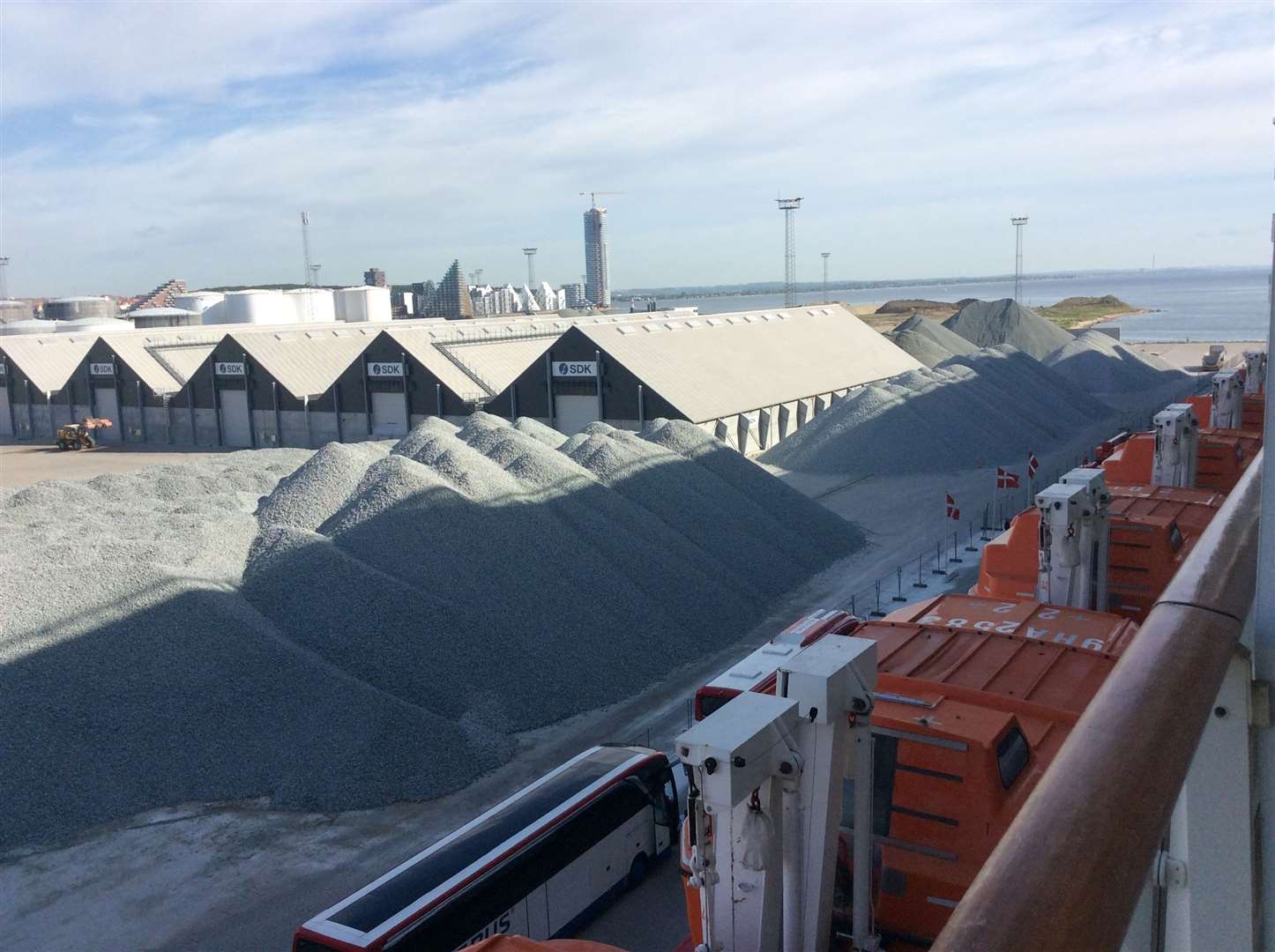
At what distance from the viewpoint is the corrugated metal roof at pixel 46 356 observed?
55.4 meters

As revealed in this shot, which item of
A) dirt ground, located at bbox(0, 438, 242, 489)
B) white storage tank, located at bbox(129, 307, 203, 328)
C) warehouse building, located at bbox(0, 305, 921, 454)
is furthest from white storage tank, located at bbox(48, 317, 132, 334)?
dirt ground, located at bbox(0, 438, 242, 489)

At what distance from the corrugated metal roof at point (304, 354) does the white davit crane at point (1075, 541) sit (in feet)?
129

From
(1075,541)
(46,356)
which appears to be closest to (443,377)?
(46,356)

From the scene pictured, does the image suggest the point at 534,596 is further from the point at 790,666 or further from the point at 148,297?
the point at 148,297

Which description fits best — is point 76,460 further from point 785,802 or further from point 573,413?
point 785,802

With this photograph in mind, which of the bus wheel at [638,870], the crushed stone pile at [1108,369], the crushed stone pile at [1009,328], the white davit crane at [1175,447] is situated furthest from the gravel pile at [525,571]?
the crushed stone pile at [1009,328]

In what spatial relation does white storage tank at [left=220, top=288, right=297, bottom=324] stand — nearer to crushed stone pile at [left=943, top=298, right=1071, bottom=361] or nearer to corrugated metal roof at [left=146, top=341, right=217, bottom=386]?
corrugated metal roof at [left=146, top=341, right=217, bottom=386]

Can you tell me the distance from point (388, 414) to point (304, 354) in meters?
9.44

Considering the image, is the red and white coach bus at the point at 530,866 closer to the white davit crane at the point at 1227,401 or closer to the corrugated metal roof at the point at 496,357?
the white davit crane at the point at 1227,401

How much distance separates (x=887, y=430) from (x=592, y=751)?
2740 cm

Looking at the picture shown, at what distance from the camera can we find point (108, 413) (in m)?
52.2

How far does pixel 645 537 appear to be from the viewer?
22.9 m

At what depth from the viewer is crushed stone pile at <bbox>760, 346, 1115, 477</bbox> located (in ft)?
122

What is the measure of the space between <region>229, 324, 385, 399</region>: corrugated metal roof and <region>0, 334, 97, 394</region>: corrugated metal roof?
500 inches
